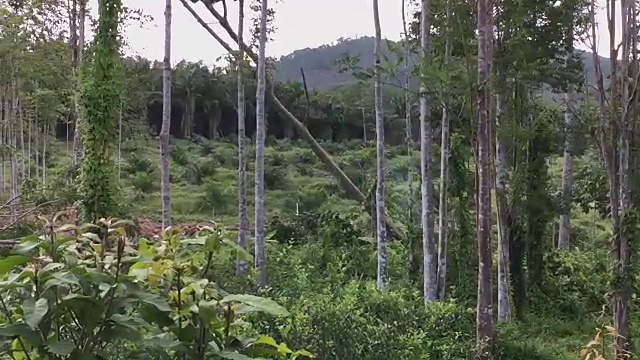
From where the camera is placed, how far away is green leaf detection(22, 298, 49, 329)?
0.78 meters

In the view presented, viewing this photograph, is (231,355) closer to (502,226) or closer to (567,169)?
(502,226)

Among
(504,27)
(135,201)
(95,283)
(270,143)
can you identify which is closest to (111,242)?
(95,283)

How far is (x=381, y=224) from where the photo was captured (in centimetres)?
838

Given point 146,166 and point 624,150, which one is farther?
point 146,166

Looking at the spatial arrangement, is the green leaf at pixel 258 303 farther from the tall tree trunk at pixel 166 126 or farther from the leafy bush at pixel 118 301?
the tall tree trunk at pixel 166 126

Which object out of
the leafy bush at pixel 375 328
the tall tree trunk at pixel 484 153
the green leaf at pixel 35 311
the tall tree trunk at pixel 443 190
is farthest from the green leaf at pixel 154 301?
the tall tree trunk at pixel 443 190

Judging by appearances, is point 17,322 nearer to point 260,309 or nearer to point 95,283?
point 95,283

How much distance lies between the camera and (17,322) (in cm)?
86

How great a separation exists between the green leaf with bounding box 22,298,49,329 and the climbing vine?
6.68 meters

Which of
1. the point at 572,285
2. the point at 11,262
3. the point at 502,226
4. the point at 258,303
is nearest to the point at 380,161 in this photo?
the point at 502,226

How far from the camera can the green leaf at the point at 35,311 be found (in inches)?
30.9

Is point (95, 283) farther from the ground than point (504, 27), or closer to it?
closer to it

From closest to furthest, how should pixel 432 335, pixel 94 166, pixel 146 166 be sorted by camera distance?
pixel 432 335
pixel 94 166
pixel 146 166

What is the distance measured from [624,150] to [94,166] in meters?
5.31
